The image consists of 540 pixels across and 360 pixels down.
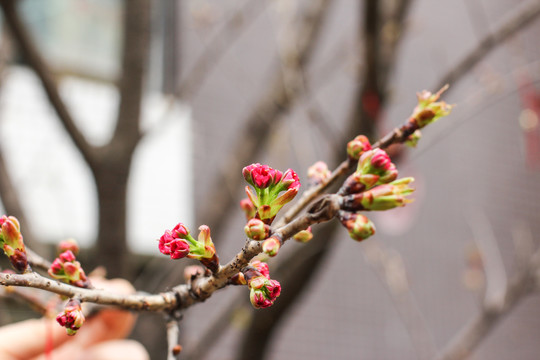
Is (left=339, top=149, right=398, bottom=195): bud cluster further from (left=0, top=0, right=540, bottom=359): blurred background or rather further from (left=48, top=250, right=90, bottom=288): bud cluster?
(left=0, top=0, right=540, bottom=359): blurred background

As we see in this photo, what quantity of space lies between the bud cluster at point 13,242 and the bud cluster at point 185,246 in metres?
0.11

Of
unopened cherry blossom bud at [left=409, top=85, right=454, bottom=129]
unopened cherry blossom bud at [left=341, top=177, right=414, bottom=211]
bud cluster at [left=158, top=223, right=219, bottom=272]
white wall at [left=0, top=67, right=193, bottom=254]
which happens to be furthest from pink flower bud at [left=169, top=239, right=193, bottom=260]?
white wall at [left=0, top=67, right=193, bottom=254]

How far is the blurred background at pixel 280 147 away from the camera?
1.34 metres

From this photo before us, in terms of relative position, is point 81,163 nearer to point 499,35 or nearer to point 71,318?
point 499,35

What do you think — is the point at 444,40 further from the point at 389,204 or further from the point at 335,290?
the point at 389,204

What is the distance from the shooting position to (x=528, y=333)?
4.32 m

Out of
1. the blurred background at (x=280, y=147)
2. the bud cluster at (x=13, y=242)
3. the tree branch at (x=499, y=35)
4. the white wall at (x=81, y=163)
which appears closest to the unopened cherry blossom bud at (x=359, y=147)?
the bud cluster at (x=13, y=242)

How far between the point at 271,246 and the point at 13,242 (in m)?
0.19

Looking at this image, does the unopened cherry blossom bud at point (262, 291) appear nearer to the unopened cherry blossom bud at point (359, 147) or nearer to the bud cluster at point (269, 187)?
the bud cluster at point (269, 187)

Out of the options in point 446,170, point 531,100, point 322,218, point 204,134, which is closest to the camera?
point 322,218

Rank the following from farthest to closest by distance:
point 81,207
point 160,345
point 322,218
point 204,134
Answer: point 204,134 < point 81,207 < point 160,345 < point 322,218

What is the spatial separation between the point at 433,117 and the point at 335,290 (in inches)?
124

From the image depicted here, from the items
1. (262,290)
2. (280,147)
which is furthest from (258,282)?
(280,147)

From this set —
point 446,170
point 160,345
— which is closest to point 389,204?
point 160,345
